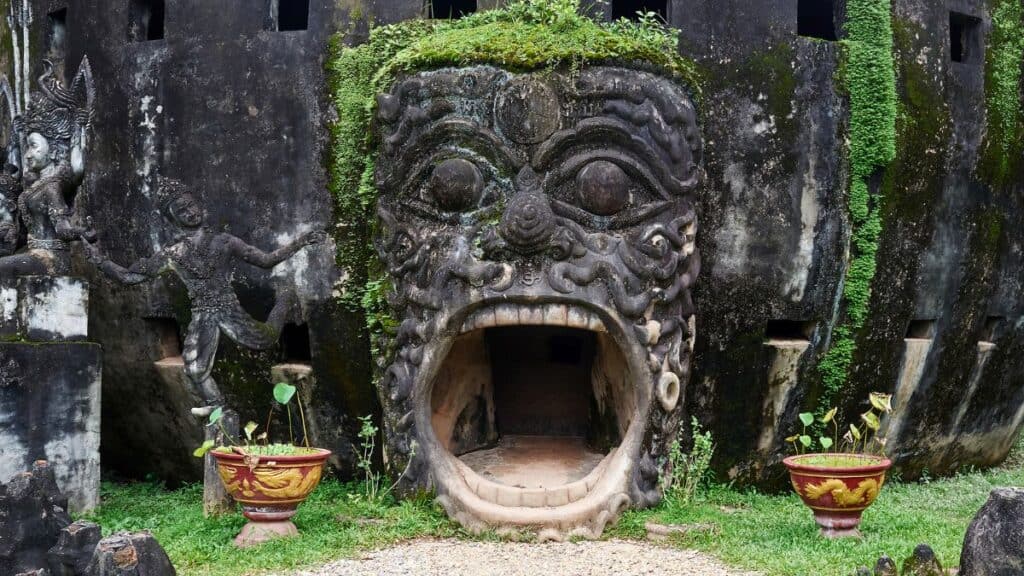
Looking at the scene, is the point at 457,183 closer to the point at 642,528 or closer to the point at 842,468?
the point at 642,528

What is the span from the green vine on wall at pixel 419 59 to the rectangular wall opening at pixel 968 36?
2.57 meters

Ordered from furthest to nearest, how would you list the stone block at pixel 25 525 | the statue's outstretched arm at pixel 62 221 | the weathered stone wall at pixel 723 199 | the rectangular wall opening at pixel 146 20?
1. the rectangular wall opening at pixel 146 20
2. the weathered stone wall at pixel 723 199
3. the statue's outstretched arm at pixel 62 221
4. the stone block at pixel 25 525

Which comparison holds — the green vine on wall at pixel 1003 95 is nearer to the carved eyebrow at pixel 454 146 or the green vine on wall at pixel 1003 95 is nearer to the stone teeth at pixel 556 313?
the stone teeth at pixel 556 313

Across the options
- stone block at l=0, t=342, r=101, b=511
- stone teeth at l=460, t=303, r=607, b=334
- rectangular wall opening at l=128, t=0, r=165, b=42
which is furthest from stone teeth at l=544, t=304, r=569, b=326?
rectangular wall opening at l=128, t=0, r=165, b=42

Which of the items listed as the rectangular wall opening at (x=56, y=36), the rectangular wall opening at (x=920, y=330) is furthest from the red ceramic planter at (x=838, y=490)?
the rectangular wall opening at (x=56, y=36)

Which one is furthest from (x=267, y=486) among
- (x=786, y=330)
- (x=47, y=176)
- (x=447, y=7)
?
(x=447, y=7)

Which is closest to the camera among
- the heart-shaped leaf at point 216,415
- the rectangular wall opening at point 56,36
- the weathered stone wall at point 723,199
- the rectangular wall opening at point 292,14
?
the heart-shaped leaf at point 216,415

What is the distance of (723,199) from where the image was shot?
8.88 meters


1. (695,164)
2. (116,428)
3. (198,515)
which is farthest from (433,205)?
(116,428)

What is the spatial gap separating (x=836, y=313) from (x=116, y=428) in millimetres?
5937

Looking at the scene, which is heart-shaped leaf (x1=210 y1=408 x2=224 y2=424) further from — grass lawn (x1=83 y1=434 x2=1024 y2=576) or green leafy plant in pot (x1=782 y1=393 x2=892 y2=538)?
green leafy plant in pot (x1=782 y1=393 x2=892 y2=538)

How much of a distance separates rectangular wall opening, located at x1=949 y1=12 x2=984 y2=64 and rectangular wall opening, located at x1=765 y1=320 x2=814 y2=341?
2504mm

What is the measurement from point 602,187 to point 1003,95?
13.3ft

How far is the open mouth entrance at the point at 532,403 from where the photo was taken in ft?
29.0
